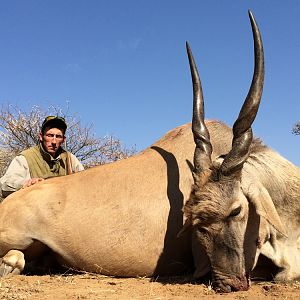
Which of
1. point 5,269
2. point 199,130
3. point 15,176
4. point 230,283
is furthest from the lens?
point 15,176

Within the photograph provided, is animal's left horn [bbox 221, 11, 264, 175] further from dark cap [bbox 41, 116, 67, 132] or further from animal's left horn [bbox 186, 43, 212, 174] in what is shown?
dark cap [bbox 41, 116, 67, 132]

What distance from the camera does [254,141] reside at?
4.14 meters

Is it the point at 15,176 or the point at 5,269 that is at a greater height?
the point at 15,176

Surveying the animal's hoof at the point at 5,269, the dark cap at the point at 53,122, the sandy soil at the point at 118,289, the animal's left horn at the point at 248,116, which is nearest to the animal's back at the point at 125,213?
the sandy soil at the point at 118,289

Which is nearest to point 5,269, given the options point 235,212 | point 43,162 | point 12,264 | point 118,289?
point 12,264

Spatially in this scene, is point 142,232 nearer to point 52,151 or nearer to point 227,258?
point 227,258

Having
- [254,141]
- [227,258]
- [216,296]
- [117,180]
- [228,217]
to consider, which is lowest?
[216,296]

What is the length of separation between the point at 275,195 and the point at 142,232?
109cm

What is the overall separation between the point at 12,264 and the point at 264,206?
207 centimetres

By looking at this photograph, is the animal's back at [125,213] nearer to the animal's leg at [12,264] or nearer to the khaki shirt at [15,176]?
the animal's leg at [12,264]

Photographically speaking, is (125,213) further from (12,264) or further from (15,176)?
(15,176)

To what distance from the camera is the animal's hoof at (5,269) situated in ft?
12.8

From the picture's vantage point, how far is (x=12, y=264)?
157 inches

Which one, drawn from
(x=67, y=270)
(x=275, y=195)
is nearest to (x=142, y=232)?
(x=67, y=270)
